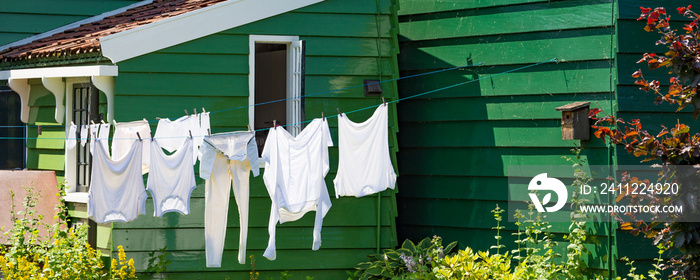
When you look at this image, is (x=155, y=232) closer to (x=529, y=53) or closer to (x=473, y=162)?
(x=473, y=162)

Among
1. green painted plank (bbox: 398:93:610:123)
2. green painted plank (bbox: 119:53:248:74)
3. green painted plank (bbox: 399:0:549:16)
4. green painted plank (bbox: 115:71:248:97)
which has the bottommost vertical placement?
green painted plank (bbox: 398:93:610:123)

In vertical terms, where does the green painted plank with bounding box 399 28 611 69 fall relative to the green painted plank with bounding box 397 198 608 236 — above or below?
above

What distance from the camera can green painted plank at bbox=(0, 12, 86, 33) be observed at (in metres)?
10.5

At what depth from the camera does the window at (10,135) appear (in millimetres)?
10328

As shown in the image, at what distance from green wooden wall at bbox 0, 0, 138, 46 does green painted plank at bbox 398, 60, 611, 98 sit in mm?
4584

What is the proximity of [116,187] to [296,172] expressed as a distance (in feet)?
5.47

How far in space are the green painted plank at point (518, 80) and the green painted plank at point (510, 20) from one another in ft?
1.35

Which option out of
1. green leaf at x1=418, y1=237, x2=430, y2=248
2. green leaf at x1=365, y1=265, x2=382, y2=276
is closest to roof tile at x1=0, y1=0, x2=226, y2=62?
green leaf at x1=365, y1=265, x2=382, y2=276

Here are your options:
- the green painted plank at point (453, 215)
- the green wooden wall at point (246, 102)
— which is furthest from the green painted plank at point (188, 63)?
the green painted plank at point (453, 215)

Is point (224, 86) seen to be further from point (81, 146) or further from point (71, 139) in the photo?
point (81, 146)

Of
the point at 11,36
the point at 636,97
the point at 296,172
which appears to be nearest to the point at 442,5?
the point at 636,97

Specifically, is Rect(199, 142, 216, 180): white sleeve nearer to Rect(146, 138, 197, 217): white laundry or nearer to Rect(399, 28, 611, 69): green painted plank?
Rect(146, 138, 197, 217): white laundry

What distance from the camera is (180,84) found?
8016 millimetres

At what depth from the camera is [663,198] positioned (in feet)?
19.2
